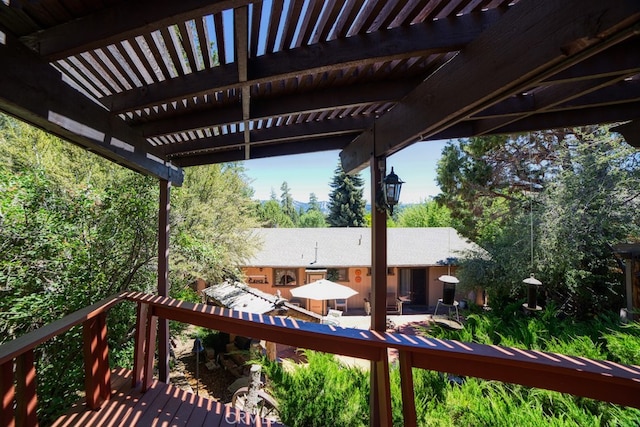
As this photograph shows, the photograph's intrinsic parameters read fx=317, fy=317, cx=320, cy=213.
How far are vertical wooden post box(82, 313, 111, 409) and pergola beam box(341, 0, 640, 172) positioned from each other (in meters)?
2.87

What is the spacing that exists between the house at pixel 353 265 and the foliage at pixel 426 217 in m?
9.90

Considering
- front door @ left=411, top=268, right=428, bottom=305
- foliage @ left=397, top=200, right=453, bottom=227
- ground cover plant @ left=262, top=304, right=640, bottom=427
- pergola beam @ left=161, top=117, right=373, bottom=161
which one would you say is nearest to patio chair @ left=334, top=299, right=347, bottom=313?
front door @ left=411, top=268, right=428, bottom=305

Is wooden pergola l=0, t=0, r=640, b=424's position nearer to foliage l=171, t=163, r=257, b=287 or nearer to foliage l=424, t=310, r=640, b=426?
foliage l=424, t=310, r=640, b=426

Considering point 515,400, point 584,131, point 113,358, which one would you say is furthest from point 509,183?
point 113,358

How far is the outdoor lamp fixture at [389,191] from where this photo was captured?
2.73 meters

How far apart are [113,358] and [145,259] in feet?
5.86

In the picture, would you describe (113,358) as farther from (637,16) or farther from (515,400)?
(637,16)

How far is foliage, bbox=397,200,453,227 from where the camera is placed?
83.7 ft

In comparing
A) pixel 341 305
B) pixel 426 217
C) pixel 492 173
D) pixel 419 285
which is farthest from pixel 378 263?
pixel 426 217

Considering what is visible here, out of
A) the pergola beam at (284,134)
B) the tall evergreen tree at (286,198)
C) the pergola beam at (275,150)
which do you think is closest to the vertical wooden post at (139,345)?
the pergola beam at (284,134)

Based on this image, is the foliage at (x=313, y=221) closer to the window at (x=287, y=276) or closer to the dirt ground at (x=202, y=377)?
the window at (x=287, y=276)

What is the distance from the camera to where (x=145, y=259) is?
19.5ft

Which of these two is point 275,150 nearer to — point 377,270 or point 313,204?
point 377,270

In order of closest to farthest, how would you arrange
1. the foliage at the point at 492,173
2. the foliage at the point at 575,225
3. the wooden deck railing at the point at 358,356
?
the wooden deck railing at the point at 358,356 → the foliage at the point at 575,225 → the foliage at the point at 492,173
